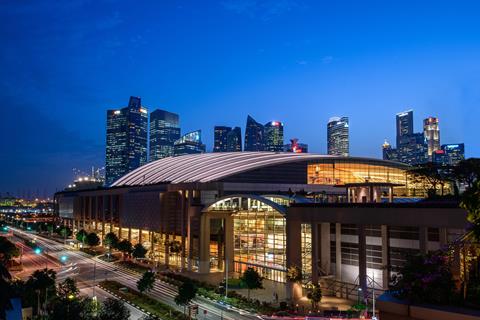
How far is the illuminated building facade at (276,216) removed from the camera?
51.9 meters

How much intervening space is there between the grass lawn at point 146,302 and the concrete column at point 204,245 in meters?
16.6

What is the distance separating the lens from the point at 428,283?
46.8 feet

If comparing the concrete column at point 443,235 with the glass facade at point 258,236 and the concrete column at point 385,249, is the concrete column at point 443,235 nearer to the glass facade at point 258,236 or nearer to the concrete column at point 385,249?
the concrete column at point 385,249

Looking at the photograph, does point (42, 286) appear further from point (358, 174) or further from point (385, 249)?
point (358, 174)

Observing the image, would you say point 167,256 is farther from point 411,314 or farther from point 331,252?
point 411,314

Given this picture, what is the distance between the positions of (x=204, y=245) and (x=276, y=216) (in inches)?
689

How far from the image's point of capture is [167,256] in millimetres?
94562

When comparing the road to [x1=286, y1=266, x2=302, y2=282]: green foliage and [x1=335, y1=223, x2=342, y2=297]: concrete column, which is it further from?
[x1=335, y1=223, x2=342, y2=297]: concrete column

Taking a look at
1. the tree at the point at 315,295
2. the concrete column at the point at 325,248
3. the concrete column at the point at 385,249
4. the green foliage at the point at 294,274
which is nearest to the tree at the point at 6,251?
the green foliage at the point at 294,274

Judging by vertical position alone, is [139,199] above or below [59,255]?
above

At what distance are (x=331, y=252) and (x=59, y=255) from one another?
7350 centimetres

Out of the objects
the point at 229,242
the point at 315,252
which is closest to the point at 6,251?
the point at 229,242

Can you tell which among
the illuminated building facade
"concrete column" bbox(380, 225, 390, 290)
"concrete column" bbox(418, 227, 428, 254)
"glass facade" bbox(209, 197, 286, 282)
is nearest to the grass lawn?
the illuminated building facade

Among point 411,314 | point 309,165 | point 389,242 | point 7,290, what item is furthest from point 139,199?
point 411,314
